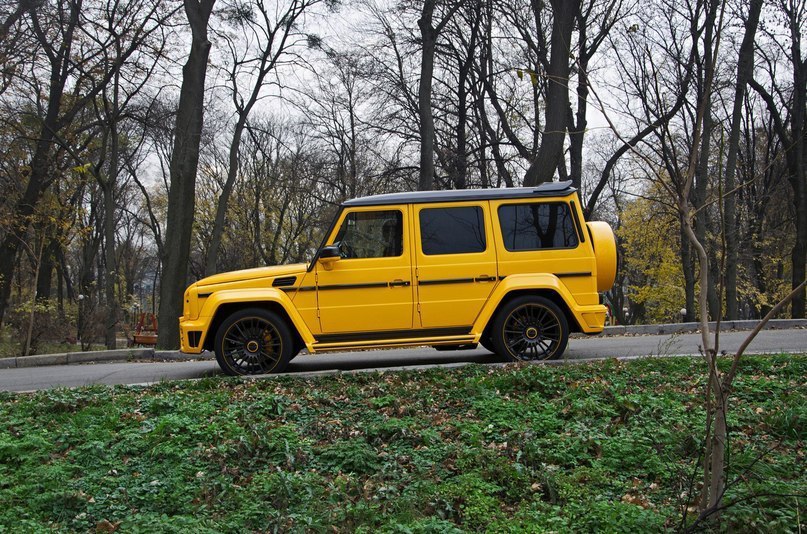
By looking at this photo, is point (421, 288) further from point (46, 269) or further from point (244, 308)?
point (46, 269)

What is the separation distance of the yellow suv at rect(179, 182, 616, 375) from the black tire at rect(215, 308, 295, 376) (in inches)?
0.5

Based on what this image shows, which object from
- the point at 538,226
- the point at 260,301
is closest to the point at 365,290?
the point at 260,301

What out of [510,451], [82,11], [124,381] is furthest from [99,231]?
[510,451]

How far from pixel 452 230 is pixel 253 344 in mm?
2856

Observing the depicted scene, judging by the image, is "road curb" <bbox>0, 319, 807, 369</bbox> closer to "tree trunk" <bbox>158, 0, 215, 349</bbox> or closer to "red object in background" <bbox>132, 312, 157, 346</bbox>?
"tree trunk" <bbox>158, 0, 215, 349</bbox>

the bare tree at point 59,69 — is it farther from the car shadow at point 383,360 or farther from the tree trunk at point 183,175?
the car shadow at point 383,360

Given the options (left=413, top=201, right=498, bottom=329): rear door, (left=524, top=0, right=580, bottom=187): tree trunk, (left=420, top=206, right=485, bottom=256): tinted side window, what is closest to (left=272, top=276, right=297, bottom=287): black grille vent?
(left=413, top=201, right=498, bottom=329): rear door

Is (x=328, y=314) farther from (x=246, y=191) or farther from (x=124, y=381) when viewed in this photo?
(x=246, y=191)

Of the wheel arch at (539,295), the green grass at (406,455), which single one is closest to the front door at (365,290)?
the wheel arch at (539,295)

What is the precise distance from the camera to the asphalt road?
8.92 metres

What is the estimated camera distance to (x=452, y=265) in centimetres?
852

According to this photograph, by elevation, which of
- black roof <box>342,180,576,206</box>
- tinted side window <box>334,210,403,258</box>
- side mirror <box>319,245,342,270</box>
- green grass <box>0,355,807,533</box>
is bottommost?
green grass <box>0,355,807,533</box>

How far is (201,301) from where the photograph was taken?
850cm

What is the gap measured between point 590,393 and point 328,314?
3515 millimetres
